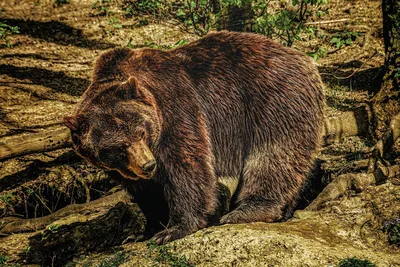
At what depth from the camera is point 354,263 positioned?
150 inches

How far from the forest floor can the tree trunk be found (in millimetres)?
220

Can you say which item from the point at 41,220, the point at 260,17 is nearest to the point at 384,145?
the point at 260,17

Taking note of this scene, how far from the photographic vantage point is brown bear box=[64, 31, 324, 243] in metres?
4.57

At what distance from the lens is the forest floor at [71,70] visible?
251 inches

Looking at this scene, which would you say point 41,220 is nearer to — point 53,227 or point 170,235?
point 53,227

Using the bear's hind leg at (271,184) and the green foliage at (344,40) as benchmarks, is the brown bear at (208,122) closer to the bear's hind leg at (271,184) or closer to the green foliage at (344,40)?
the bear's hind leg at (271,184)

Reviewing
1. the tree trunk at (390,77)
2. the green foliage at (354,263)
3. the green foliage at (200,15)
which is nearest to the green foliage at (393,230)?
the green foliage at (354,263)

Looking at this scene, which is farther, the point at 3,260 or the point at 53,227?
the point at 53,227

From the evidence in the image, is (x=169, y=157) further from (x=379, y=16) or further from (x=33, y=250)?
(x=379, y=16)

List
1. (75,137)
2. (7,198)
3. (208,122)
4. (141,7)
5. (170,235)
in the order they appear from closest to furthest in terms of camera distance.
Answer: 1. (75,137)
2. (170,235)
3. (208,122)
4. (7,198)
5. (141,7)

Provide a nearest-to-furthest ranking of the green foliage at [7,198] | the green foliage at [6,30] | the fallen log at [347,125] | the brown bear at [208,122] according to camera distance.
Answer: the brown bear at [208,122], the green foliage at [7,198], the fallen log at [347,125], the green foliage at [6,30]

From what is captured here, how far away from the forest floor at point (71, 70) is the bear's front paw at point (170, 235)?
1.75 meters

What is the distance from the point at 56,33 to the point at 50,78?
1.29 meters

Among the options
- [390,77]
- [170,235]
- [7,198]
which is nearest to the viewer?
[170,235]
